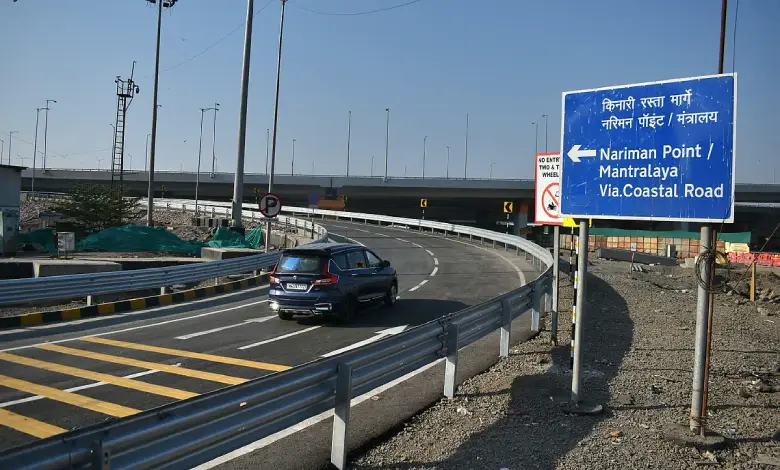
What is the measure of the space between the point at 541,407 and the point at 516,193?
70.1 m

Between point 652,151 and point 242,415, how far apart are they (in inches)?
191

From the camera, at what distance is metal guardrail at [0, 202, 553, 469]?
3.62m

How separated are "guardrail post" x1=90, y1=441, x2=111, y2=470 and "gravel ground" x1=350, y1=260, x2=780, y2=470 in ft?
8.25

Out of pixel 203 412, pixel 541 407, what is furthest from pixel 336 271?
pixel 203 412

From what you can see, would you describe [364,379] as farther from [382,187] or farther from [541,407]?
[382,187]

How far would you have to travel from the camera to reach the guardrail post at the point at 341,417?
5535 mm

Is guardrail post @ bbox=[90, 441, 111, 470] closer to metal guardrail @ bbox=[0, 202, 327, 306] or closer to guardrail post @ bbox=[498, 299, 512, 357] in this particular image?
guardrail post @ bbox=[498, 299, 512, 357]

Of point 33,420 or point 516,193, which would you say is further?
point 516,193

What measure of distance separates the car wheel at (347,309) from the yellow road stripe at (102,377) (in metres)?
5.25

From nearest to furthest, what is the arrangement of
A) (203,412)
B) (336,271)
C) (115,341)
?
(203,412)
(115,341)
(336,271)

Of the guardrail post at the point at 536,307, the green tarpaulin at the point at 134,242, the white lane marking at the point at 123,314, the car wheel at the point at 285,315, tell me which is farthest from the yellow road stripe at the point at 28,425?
the green tarpaulin at the point at 134,242

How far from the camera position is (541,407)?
7387 mm

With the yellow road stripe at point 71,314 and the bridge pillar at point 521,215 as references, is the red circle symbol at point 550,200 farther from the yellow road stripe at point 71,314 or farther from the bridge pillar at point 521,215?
the bridge pillar at point 521,215

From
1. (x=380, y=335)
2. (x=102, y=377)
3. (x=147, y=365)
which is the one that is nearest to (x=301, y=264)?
(x=380, y=335)
